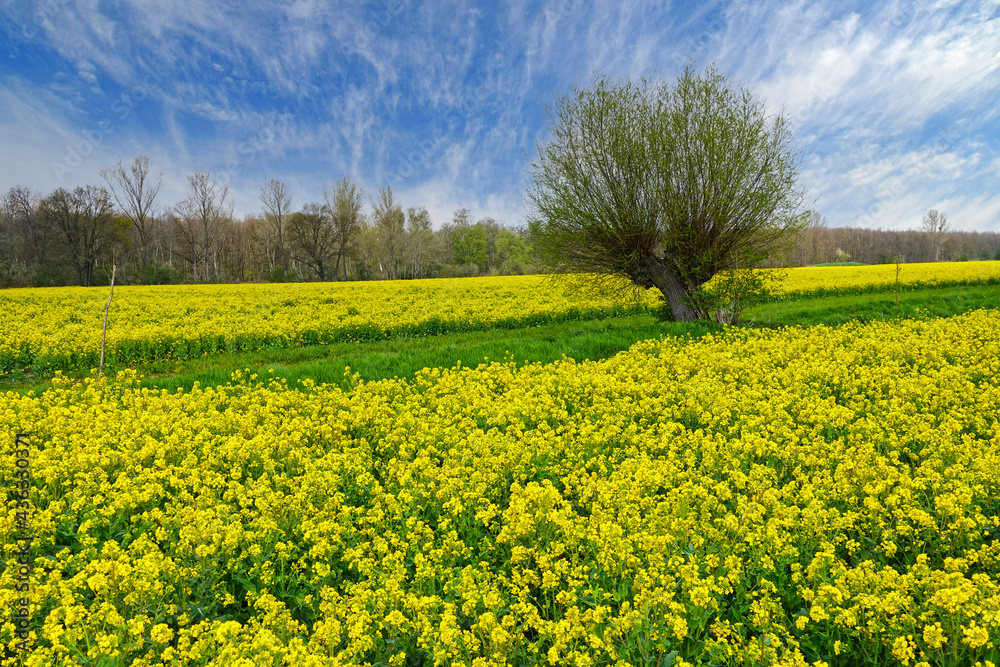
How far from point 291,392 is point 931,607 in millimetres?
8257

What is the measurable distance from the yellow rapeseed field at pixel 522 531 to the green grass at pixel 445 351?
2.96 meters

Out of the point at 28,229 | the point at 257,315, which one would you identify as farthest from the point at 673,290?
the point at 28,229

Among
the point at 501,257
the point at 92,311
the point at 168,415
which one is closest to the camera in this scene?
the point at 168,415

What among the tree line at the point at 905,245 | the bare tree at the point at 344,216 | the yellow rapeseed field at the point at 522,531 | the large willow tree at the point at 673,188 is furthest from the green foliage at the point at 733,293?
the tree line at the point at 905,245

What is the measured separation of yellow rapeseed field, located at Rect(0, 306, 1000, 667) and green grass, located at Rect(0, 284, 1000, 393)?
9.73 ft

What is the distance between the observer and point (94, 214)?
5306 cm

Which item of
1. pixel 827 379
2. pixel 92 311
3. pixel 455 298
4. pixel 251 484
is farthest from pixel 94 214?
pixel 827 379

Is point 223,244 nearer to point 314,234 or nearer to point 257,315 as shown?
point 314,234

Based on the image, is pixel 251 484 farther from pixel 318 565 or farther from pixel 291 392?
pixel 291 392

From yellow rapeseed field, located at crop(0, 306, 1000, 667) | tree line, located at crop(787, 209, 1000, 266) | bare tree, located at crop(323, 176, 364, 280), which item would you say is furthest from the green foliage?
tree line, located at crop(787, 209, 1000, 266)

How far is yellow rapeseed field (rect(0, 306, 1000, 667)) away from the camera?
2988 millimetres

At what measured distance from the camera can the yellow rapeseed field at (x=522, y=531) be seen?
2988 mm

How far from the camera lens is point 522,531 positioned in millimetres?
3904

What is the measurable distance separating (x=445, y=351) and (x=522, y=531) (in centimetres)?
945
